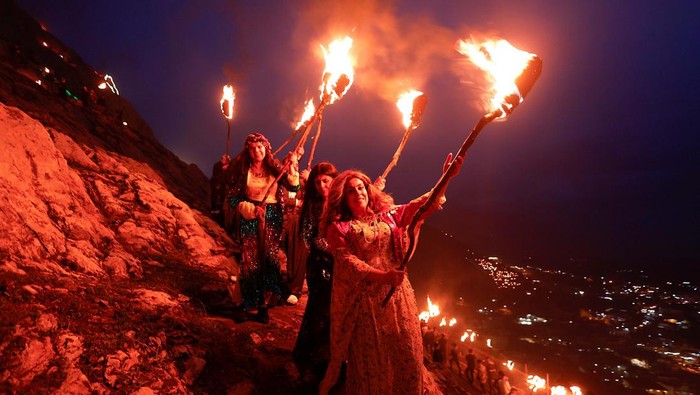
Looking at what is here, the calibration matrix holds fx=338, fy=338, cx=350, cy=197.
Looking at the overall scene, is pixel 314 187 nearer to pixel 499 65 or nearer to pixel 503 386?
pixel 499 65

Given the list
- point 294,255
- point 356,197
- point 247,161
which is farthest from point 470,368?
point 356,197

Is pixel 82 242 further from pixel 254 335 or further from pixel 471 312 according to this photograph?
pixel 471 312

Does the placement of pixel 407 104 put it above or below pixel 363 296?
above

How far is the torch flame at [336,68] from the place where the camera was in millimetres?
5625

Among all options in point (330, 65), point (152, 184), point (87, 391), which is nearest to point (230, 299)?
point (87, 391)

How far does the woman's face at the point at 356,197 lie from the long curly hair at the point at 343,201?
42 mm

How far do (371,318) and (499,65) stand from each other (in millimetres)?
2254

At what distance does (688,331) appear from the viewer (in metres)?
34.0

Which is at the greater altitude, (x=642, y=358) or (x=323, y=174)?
(x=642, y=358)

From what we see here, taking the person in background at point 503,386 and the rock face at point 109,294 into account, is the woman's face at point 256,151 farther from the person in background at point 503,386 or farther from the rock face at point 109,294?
the person in background at point 503,386

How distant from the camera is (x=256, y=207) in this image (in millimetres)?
5215

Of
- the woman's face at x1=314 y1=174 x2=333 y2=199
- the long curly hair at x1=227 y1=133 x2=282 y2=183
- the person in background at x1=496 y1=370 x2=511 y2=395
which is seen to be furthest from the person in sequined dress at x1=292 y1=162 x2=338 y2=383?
the person in background at x1=496 y1=370 x2=511 y2=395

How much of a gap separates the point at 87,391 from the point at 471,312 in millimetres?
34963

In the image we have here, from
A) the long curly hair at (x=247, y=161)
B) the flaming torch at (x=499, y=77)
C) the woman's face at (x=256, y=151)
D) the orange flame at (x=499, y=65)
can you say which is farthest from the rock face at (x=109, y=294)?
the orange flame at (x=499, y=65)
